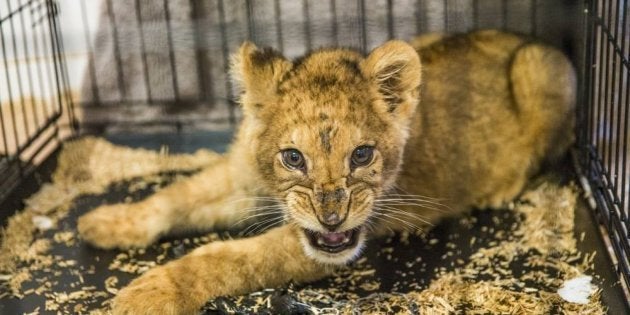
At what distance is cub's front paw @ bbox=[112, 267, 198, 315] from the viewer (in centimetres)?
257

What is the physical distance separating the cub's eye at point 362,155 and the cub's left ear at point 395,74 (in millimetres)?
165

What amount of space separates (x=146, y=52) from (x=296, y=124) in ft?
6.03

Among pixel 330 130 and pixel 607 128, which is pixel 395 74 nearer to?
pixel 330 130

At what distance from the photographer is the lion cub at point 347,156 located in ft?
8.59

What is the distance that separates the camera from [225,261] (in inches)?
108

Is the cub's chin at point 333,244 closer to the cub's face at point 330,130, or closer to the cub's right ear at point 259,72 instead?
the cub's face at point 330,130

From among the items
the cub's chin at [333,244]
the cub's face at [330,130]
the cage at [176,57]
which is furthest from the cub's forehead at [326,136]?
the cage at [176,57]

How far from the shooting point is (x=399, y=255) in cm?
309

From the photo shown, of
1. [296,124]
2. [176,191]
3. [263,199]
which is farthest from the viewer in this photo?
[176,191]

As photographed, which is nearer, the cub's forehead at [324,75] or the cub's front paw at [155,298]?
the cub's front paw at [155,298]

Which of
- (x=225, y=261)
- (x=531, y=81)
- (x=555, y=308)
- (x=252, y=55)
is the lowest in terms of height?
(x=555, y=308)

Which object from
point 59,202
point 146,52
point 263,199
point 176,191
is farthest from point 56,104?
point 263,199

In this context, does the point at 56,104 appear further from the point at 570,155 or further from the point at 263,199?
the point at 570,155

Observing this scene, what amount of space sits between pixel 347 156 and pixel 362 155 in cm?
7
